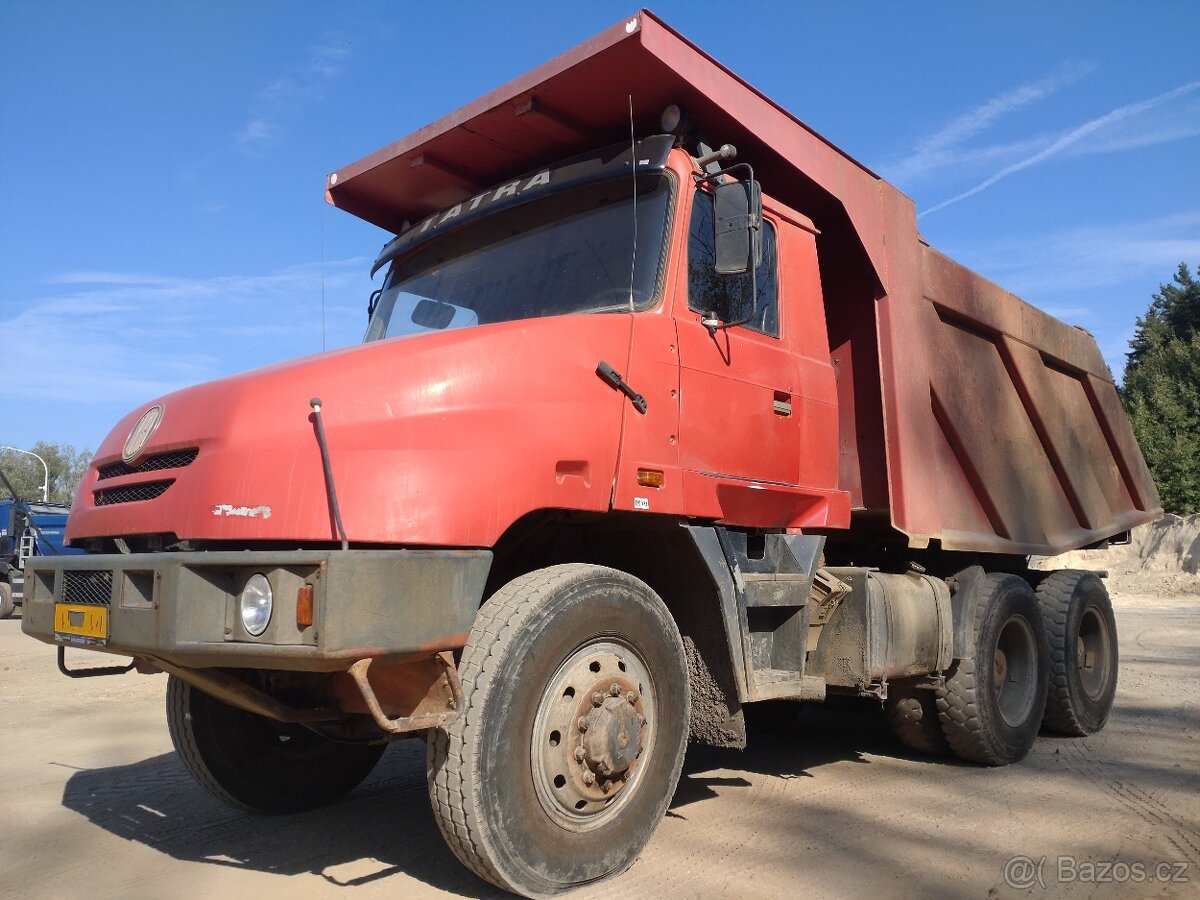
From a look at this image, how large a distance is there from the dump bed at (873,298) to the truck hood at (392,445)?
4.37 feet

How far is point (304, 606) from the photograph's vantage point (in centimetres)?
291

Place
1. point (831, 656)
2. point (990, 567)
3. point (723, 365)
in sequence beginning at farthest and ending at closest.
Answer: point (990, 567) < point (831, 656) < point (723, 365)

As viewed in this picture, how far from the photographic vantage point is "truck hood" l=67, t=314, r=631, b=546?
10.3 feet

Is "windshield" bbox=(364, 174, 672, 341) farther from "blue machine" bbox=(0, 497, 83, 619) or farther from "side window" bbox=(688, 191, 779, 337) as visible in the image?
"blue machine" bbox=(0, 497, 83, 619)

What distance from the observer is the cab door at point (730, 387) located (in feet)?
13.9

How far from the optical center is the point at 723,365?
174 inches

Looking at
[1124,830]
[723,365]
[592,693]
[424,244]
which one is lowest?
[1124,830]

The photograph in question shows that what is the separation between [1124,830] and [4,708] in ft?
26.8

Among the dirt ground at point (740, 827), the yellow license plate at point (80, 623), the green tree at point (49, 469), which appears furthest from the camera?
the green tree at point (49, 469)

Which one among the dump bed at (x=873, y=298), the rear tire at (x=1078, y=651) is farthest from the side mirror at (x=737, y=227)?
the rear tire at (x=1078, y=651)

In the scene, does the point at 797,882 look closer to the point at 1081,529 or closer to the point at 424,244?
the point at 424,244

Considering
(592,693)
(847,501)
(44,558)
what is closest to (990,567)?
(847,501)

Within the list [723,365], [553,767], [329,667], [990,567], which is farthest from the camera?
[990,567]

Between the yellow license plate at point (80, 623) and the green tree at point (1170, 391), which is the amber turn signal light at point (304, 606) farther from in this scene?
the green tree at point (1170, 391)
